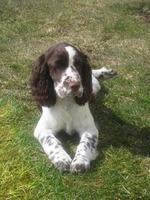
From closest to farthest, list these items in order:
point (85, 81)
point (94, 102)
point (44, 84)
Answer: point (44, 84), point (85, 81), point (94, 102)

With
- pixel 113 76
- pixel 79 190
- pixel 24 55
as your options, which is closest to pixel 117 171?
pixel 79 190

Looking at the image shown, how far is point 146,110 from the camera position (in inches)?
231

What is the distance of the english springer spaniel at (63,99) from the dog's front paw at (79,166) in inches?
1.8

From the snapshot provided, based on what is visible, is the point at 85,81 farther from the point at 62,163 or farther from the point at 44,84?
the point at 62,163

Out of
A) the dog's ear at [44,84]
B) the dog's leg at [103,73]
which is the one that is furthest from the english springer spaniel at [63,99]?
the dog's leg at [103,73]

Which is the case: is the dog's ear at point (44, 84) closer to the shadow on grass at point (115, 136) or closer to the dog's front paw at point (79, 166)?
the shadow on grass at point (115, 136)

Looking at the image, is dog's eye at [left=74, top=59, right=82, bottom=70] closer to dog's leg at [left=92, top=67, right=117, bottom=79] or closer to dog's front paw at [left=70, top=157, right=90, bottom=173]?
dog's front paw at [left=70, top=157, right=90, bottom=173]

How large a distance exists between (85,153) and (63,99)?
68 cm

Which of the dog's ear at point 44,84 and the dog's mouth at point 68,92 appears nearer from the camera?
the dog's mouth at point 68,92

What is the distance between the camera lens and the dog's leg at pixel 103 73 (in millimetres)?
6910

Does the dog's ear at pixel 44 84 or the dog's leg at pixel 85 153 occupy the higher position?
the dog's ear at pixel 44 84

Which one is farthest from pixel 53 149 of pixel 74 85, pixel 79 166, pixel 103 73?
pixel 103 73

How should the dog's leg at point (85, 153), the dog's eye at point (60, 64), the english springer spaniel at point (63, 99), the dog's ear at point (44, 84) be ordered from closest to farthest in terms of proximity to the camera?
the dog's leg at point (85, 153) → the english springer spaniel at point (63, 99) → the dog's eye at point (60, 64) → the dog's ear at point (44, 84)

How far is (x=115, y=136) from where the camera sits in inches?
206
